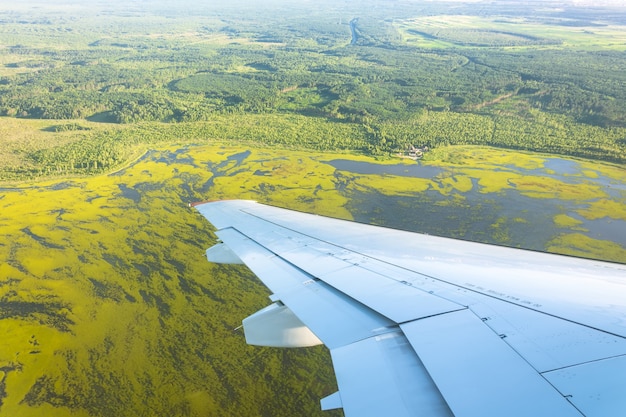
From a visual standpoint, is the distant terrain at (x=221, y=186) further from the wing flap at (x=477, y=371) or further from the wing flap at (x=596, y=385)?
the wing flap at (x=596, y=385)

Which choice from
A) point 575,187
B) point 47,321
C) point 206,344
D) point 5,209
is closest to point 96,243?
point 47,321

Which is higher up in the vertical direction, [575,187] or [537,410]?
[537,410]

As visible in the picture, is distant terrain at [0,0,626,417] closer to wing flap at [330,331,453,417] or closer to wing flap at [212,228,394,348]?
wing flap at [212,228,394,348]

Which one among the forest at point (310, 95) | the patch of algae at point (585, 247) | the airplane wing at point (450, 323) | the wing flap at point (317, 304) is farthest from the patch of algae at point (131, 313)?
the patch of algae at point (585, 247)

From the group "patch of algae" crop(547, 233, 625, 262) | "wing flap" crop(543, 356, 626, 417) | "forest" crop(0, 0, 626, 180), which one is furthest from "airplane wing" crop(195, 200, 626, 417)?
"forest" crop(0, 0, 626, 180)

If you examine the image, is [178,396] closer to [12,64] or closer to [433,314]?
[433,314]

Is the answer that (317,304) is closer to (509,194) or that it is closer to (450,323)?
(450,323)
